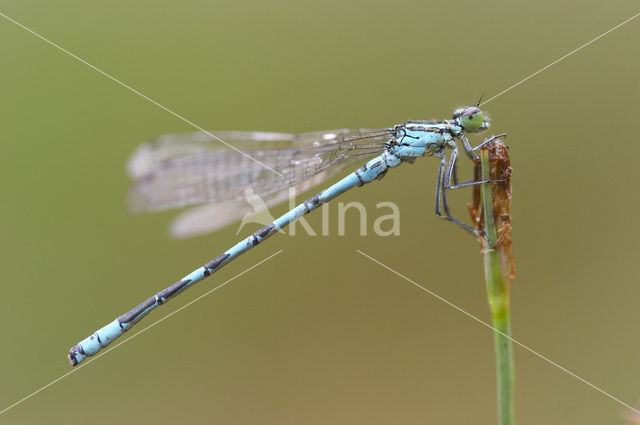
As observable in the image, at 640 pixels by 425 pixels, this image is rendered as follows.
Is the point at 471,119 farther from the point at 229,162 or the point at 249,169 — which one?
the point at 229,162

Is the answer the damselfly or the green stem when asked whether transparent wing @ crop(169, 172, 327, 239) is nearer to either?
the damselfly

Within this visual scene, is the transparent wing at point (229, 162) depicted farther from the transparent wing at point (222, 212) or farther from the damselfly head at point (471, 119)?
the damselfly head at point (471, 119)

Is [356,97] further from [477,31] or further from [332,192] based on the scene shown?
[332,192]

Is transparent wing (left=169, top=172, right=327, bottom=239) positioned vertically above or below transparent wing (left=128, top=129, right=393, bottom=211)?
below

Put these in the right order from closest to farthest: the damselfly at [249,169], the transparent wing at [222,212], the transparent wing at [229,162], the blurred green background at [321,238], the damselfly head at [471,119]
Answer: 1. the damselfly head at [471,119]
2. the damselfly at [249,169]
3. the transparent wing at [229,162]
4. the transparent wing at [222,212]
5. the blurred green background at [321,238]

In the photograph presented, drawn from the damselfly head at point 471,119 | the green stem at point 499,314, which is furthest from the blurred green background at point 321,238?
the green stem at point 499,314

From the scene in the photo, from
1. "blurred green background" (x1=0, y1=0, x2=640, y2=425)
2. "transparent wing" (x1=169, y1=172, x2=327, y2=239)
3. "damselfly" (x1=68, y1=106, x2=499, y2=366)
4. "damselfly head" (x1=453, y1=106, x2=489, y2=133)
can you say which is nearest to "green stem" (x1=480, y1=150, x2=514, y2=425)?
"damselfly head" (x1=453, y1=106, x2=489, y2=133)

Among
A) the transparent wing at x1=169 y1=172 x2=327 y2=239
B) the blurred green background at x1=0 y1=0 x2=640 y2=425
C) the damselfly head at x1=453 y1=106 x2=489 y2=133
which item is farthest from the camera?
the blurred green background at x1=0 y1=0 x2=640 y2=425

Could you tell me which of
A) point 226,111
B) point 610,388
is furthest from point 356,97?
point 610,388
